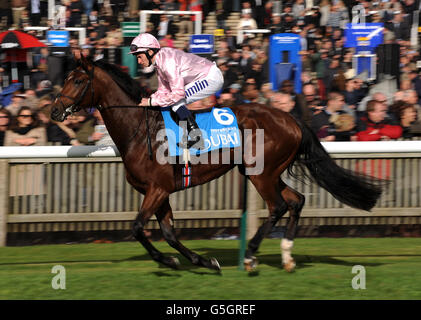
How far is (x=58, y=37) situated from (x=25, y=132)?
3.71 meters

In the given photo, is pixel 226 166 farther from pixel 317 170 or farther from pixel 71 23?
pixel 71 23

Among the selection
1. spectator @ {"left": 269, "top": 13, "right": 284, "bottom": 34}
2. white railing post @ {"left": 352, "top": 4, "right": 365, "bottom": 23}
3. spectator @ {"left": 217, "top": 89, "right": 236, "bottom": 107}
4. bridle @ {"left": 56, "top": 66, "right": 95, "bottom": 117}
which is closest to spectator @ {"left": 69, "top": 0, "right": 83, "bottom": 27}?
spectator @ {"left": 269, "top": 13, "right": 284, "bottom": 34}

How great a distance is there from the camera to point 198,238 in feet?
26.4

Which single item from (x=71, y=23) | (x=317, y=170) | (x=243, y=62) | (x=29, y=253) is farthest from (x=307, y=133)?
(x=71, y=23)

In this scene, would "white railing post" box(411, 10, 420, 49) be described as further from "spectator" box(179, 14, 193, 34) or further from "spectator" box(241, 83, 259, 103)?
"spectator" box(241, 83, 259, 103)

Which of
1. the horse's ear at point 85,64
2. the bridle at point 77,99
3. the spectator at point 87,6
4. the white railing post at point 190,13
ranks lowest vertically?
the bridle at point 77,99

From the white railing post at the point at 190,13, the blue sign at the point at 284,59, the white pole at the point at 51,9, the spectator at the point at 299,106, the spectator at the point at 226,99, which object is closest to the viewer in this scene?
the spectator at the point at 299,106

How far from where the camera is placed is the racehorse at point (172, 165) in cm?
630

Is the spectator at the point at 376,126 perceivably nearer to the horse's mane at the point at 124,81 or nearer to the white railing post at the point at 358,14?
the horse's mane at the point at 124,81

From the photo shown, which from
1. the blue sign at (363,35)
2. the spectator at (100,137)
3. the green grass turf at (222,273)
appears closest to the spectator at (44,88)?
the spectator at (100,137)

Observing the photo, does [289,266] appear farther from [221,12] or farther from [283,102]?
[221,12]

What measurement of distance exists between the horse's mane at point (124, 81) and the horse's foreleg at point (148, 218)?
875 millimetres

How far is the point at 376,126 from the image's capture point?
8.58 m

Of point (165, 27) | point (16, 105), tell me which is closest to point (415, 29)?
point (165, 27)
